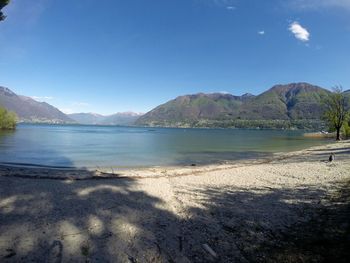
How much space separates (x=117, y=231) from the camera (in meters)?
9.08

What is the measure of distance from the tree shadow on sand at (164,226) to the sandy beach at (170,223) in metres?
0.03

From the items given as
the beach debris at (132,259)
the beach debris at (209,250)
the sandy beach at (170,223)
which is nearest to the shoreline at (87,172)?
the sandy beach at (170,223)

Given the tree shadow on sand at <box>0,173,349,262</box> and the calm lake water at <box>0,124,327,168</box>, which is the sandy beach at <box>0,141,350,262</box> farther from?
the calm lake water at <box>0,124,327,168</box>

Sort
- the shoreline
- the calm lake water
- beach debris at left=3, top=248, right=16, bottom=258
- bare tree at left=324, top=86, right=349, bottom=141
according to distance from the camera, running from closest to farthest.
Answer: beach debris at left=3, top=248, right=16, bottom=258 → the shoreline → the calm lake water → bare tree at left=324, top=86, right=349, bottom=141

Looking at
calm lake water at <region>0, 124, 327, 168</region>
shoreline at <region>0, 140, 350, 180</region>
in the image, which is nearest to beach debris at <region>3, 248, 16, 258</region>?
shoreline at <region>0, 140, 350, 180</region>

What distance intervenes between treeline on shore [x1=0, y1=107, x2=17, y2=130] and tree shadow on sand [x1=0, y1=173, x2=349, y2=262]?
116 m

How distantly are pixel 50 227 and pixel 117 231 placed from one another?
84.5 inches

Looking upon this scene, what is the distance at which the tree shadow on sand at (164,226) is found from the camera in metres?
7.66

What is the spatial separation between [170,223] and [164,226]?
0.43 metres

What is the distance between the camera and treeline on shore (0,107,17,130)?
371 ft

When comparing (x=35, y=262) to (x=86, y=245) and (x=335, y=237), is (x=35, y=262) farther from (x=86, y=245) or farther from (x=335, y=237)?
(x=335, y=237)

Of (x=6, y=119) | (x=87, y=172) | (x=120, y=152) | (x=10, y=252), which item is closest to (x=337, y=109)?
(x=120, y=152)

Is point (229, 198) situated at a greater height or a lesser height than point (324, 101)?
lesser

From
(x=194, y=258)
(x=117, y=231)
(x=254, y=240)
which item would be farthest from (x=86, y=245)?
(x=254, y=240)
